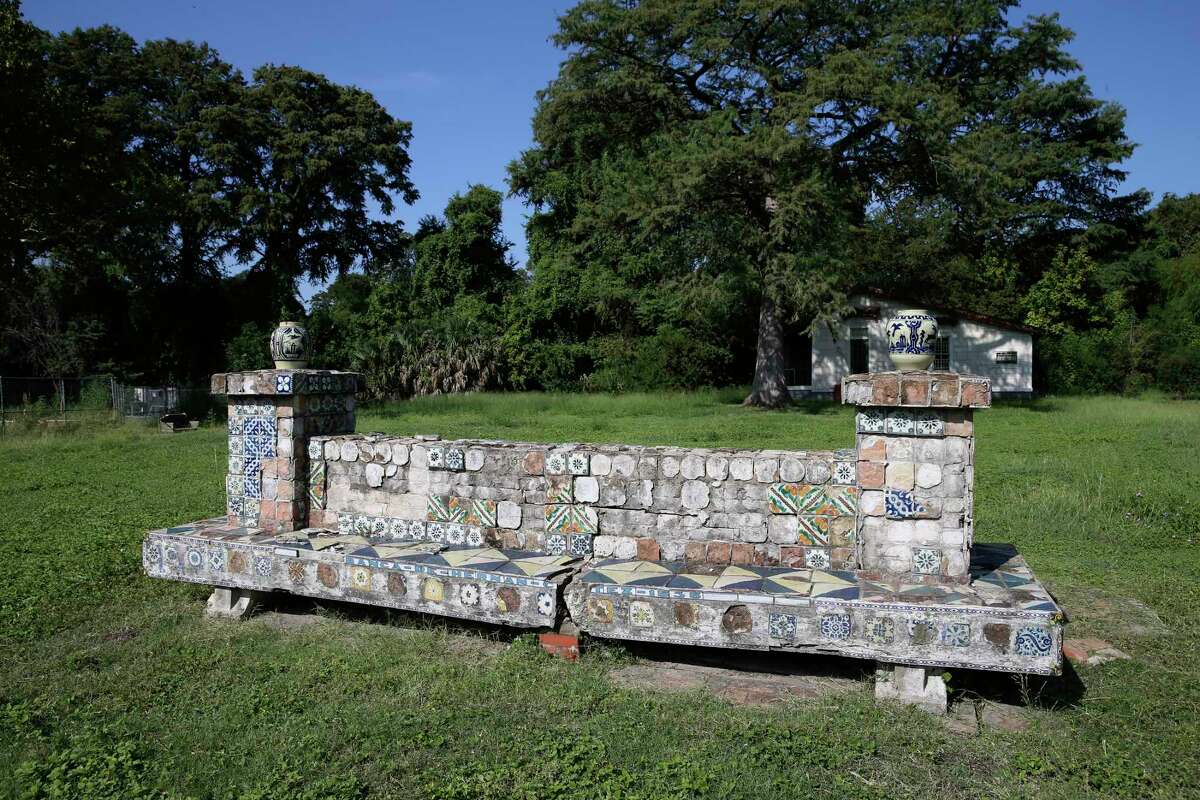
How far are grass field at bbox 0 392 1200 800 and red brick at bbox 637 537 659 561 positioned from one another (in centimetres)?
67

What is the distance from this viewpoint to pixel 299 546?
519cm

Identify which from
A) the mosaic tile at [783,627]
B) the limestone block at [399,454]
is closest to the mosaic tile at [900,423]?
the mosaic tile at [783,627]

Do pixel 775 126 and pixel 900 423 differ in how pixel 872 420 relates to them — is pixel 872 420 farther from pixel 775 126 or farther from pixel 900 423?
pixel 775 126

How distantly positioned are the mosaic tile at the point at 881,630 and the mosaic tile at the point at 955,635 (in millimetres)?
205

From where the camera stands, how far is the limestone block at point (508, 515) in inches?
205

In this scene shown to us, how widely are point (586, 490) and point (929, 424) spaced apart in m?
1.99

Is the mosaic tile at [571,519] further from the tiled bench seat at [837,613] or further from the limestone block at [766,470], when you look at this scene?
the limestone block at [766,470]

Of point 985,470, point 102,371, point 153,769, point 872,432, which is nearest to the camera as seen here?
point 153,769

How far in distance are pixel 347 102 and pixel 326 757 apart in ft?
97.4

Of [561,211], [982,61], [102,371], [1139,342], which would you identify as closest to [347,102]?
[561,211]

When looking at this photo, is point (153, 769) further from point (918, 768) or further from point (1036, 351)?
point (1036, 351)

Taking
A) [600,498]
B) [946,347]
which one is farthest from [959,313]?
[600,498]

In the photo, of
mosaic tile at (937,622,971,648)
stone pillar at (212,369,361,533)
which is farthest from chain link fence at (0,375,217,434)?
mosaic tile at (937,622,971,648)

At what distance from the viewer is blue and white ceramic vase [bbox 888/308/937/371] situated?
4.37 meters
